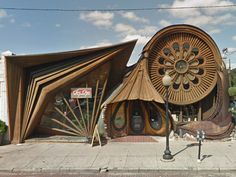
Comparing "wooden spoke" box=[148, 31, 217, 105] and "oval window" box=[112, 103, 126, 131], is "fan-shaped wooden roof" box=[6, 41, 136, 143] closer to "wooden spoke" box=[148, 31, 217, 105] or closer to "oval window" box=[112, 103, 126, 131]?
"oval window" box=[112, 103, 126, 131]

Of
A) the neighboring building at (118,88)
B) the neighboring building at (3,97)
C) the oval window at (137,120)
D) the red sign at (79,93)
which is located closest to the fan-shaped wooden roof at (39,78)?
the neighboring building at (118,88)

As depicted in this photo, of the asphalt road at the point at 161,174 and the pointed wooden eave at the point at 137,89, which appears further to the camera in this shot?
the pointed wooden eave at the point at 137,89

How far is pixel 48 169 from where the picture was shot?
778cm

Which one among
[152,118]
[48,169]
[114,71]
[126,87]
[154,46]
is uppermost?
[154,46]

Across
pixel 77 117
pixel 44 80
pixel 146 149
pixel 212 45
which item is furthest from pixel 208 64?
pixel 44 80

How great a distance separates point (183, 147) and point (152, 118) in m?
2.71

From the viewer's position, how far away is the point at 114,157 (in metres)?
8.88

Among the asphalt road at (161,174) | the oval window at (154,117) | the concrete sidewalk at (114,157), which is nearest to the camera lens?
the asphalt road at (161,174)

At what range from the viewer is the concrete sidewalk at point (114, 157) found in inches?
306

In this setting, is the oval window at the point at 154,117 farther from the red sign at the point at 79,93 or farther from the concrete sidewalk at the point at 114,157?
the red sign at the point at 79,93

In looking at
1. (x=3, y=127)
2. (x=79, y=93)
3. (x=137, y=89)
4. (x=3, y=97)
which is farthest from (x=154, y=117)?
(x=3, y=97)

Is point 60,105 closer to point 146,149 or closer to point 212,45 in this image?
point 146,149

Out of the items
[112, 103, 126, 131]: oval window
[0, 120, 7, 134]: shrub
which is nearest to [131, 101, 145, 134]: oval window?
[112, 103, 126, 131]: oval window

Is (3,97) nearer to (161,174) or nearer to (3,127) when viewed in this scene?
(3,127)
